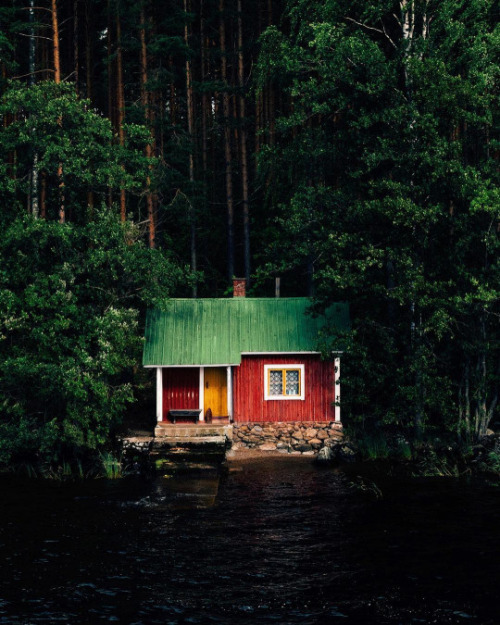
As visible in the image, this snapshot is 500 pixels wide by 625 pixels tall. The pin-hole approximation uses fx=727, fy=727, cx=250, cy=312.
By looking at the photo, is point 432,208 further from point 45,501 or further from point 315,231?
point 45,501

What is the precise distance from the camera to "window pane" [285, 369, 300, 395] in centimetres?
2791

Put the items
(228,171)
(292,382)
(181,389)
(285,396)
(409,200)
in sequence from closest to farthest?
(409,200) → (285,396) → (292,382) → (181,389) → (228,171)

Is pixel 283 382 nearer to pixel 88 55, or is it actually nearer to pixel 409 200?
pixel 409 200

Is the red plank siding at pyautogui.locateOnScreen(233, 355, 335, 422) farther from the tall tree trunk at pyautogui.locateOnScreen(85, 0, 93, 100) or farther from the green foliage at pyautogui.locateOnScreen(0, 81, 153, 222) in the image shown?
the tall tree trunk at pyautogui.locateOnScreen(85, 0, 93, 100)

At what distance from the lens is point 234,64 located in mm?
38281

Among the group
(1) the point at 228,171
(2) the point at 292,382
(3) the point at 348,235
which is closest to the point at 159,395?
(2) the point at 292,382

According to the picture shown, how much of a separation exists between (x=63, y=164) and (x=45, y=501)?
11426mm

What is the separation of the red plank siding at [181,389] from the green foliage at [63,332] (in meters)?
2.82

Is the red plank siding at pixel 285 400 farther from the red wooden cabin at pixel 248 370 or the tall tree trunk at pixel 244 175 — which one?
the tall tree trunk at pixel 244 175

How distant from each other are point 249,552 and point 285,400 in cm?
1230

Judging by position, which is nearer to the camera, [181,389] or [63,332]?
[63,332]

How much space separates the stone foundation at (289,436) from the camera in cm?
2619

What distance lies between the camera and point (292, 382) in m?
28.0

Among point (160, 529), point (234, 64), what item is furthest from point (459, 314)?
point (234, 64)
